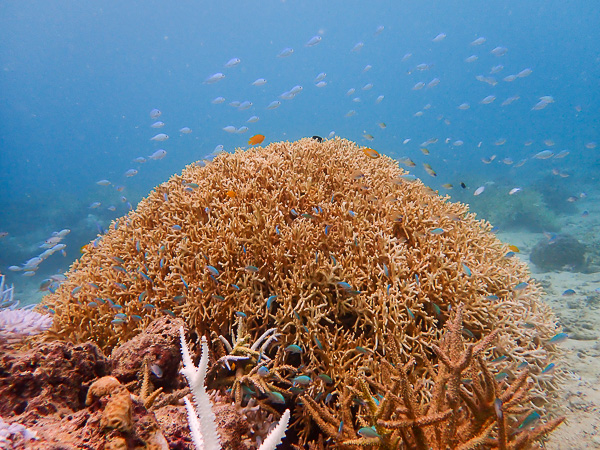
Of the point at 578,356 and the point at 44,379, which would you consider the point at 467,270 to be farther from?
the point at 578,356

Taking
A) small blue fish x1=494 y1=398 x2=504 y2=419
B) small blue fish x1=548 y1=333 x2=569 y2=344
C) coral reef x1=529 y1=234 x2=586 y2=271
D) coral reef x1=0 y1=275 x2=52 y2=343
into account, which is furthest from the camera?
coral reef x1=529 y1=234 x2=586 y2=271

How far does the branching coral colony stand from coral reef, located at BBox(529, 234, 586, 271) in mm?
13544

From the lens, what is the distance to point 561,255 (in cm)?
1452

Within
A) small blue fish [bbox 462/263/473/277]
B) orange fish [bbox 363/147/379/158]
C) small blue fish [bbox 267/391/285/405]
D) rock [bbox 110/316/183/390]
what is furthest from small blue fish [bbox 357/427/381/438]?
orange fish [bbox 363/147/379/158]

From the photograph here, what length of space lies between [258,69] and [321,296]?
16827cm

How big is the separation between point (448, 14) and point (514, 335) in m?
174

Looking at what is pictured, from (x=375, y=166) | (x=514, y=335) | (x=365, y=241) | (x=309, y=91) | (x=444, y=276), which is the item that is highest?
(x=309, y=91)

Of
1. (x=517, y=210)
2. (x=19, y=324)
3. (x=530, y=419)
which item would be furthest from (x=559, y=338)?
(x=517, y=210)

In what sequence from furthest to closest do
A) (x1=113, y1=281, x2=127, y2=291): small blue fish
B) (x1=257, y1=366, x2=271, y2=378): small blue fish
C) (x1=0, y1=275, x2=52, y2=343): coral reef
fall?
(x1=113, y1=281, x2=127, y2=291): small blue fish → (x1=257, y1=366, x2=271, y2=378): small blue fish → (x1=0, y1=275, x2=52, y2=343): coral reef

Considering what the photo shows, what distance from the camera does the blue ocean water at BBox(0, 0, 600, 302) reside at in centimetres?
11425

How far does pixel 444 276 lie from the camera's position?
3.67 meters

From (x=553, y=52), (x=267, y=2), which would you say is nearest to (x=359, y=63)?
(x=267, y=2)

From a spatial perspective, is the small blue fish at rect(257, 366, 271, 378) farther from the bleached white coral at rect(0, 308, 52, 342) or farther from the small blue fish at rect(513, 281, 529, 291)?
the small blue fish at rect(513, 281, 529, 291)

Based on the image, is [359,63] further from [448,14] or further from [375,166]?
[375,166]
